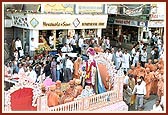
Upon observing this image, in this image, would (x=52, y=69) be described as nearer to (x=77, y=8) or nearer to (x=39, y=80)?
(x=39, y=80)

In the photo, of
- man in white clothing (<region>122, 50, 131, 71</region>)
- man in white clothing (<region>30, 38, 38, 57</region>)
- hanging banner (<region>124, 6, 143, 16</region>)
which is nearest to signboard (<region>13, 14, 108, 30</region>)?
man in white clothing (<region>30, 38, 38, 57</region>)

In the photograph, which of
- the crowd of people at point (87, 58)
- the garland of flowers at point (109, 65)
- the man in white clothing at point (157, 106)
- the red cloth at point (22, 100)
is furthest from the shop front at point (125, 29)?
the red cloth at point (22, 100)

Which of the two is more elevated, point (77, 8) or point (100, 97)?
point (77, 8)

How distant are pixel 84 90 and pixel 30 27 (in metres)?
1.26

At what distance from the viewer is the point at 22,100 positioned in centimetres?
715

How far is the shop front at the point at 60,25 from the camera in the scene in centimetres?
734

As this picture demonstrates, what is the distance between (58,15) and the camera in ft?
24.4

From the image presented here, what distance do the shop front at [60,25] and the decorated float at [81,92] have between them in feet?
1.13

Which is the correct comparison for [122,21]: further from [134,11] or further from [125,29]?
[134,11]

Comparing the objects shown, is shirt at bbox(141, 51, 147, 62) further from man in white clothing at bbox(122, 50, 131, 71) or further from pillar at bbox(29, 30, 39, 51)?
pillar at bbox(29, 30, 39, 51)

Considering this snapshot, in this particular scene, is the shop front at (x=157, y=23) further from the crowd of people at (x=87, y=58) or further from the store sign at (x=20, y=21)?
the store sign at (x=20, y=21)

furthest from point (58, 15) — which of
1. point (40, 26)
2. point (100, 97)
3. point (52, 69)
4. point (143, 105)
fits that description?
point (143, 105)

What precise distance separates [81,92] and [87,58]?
526mm

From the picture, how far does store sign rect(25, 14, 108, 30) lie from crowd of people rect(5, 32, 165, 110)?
202mm
